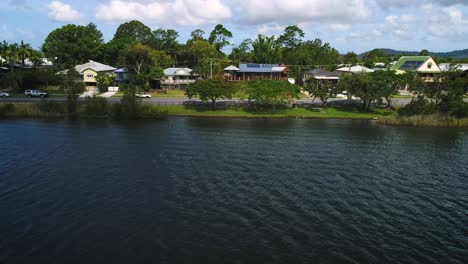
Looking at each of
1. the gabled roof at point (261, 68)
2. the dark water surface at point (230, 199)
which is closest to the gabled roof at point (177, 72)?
the gabled roof at point (261, 68)

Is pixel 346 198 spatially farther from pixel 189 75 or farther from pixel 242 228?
pixel 189 75

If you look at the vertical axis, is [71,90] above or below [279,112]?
above

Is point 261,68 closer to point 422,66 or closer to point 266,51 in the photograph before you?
point 266,51

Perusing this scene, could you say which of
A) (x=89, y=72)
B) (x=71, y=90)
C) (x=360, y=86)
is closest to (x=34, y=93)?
(x=89, y=72)

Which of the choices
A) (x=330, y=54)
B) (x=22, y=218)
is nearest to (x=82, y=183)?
(x=22, y=218)

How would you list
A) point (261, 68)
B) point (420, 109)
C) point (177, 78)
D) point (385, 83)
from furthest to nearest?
point (261, 68) → point (177, 78) → point (385, 83) → point (420, 109)

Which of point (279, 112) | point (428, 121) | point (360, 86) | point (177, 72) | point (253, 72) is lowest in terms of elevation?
point (428, 121)
